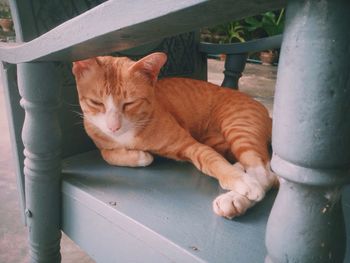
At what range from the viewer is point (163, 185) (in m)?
0.88

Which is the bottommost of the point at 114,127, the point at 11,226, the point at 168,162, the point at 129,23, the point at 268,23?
the point at 11,226

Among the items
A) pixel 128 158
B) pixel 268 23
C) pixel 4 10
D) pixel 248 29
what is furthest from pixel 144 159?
pixel 4 10

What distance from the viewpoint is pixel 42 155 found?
851mm

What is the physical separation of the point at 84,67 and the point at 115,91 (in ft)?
0.36

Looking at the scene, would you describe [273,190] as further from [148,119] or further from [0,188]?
[0,188]

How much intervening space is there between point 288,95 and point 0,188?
1.63m

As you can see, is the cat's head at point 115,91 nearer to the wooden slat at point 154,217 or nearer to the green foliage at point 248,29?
the wooden slat at point 154,217

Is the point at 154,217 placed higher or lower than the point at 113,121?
lower

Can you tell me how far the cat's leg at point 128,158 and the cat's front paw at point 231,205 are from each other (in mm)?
299

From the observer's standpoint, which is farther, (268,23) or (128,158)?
(268,23)

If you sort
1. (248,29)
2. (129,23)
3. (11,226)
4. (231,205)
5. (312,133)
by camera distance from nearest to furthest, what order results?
(312,133) → (129,23) → (231,205) → (11,226) → (248,29)

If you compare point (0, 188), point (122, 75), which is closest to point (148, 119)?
point (122, 75)

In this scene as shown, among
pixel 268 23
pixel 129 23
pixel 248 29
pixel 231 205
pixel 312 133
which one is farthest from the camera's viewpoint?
pixel 248 29

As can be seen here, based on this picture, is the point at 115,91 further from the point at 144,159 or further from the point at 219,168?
the point at 219,168
